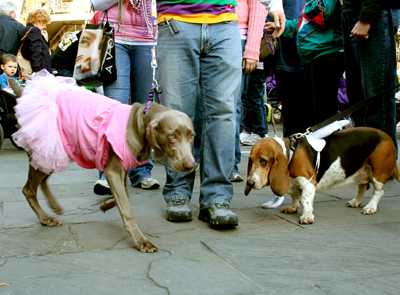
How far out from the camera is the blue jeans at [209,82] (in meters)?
2.85

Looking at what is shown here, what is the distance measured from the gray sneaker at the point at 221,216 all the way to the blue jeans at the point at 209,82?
0.23 feet

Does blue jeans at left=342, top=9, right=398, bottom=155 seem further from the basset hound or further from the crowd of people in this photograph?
the basset hound

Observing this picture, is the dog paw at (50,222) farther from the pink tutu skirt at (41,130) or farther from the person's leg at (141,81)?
the person's leg at (141,81)

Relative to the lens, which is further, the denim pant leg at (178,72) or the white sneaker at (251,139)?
the white sneaker at (251,139)

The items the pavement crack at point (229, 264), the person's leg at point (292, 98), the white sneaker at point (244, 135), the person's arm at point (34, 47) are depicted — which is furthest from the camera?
the white sneaker at point (244, 135)

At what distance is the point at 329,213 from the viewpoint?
3.12m

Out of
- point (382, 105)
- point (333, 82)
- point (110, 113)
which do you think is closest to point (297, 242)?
point (110, 113)

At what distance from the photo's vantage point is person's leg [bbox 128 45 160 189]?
380cm

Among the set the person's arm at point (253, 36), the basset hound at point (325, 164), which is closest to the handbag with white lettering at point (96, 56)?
the person's arm at point (253, 36)

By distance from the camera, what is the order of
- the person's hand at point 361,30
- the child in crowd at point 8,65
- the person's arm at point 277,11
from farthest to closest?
the child in crowd at point 8,65 < the person's hand at point 361,30 < the person's arm at point 277,11

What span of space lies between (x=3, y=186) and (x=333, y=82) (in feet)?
11.0

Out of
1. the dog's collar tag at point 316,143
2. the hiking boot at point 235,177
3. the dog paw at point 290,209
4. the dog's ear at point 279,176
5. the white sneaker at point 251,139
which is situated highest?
the dog's collar tag at point 316,143

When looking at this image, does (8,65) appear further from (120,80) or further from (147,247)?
(147,247)

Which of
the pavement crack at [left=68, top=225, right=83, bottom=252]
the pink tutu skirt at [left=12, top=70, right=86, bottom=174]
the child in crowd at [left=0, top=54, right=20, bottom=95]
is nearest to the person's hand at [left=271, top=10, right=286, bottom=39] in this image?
the pink tutu skirt at [left=12, top=70, right=86, bottom=174]
